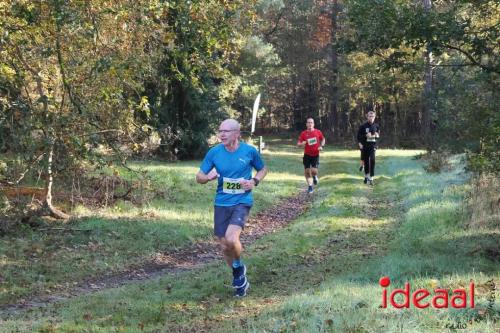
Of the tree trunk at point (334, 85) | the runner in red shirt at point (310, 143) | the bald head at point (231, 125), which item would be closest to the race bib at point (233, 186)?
the bald head at point (231, 125)

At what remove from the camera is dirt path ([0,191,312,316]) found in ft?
27.2

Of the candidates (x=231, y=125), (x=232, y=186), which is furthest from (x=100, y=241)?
(x=231, y=125)

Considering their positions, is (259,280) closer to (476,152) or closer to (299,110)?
(476,152)

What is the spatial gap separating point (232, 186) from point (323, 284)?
5.89 feet

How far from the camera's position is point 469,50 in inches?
332

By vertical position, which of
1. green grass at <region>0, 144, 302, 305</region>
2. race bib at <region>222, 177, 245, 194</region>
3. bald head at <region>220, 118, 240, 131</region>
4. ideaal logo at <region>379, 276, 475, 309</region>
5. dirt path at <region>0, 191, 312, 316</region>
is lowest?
dirt path at <region>0, 191, 312, 316</region>

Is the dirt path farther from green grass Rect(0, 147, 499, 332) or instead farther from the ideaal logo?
the ideaal logo

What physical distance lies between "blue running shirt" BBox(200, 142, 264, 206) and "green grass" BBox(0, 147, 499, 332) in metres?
1.32

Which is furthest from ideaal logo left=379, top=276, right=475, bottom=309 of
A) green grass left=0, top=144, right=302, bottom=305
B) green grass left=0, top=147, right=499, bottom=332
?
green grass left=0, top=144, right=302, bottom=305

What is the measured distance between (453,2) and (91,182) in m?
9.52

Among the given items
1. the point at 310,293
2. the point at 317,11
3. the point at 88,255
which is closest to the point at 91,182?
the point at 88,255

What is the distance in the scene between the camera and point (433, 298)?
6043mm

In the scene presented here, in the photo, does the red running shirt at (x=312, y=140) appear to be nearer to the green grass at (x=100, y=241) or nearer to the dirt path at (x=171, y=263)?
the dirt path at (x=171, y=263)

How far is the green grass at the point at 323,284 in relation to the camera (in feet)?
17.8
